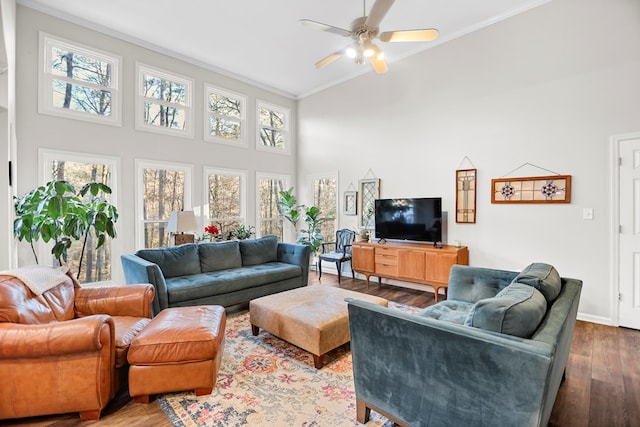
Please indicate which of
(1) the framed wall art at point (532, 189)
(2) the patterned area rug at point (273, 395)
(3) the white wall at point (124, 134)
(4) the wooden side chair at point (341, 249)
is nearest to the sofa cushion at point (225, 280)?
(2) the patterned area rug at point (273, 395)

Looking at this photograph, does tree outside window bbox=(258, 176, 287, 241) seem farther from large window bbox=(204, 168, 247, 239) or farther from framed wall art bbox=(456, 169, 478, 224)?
framed wall art bbox=(456, 169, 478, 224)

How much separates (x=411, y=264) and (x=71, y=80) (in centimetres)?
548

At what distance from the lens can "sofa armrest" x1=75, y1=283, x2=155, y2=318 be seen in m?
2.52

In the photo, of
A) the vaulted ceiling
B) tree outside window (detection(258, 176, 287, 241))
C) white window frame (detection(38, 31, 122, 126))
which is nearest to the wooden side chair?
tree outside window (detection(258, 176, 287, 241))

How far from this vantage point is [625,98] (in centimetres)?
330

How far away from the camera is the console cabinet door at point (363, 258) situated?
197 inches

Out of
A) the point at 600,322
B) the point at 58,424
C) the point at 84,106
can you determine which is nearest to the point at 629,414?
the point at 600,322

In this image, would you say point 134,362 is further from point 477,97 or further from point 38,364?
point 477,97

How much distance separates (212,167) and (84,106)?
2.02m

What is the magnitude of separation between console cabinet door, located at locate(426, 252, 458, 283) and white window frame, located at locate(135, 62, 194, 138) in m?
4.52

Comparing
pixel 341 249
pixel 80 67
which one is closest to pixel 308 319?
pixel 341 249

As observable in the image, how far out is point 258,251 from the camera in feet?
15.3

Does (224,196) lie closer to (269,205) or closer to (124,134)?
(269,205)

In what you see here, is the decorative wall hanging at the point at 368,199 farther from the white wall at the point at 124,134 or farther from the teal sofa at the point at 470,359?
the teal sofa at the point at 470,359
